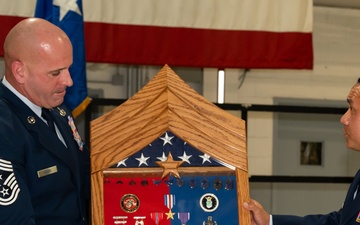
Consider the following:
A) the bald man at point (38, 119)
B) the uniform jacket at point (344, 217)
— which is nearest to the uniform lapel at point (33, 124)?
the bald man at point (38, 119)

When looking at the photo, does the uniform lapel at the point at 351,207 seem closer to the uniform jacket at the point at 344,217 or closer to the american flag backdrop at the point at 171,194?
the uniform jacket at the point at 344,217

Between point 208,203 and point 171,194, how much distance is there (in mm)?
128

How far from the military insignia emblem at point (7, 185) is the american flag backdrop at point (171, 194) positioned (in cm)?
38

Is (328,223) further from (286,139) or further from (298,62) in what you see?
(286,139)

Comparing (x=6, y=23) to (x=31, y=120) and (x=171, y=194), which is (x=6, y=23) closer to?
(x=31, y=120)

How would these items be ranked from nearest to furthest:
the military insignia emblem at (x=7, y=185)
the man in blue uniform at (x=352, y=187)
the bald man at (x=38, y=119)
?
the military insignia emblem at (x=7, y=185), the bald man at (x=38, y=119), the man in blue uniform at (x=352, y=187)

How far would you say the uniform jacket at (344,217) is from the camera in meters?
2.53

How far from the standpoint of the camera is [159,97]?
233 cm

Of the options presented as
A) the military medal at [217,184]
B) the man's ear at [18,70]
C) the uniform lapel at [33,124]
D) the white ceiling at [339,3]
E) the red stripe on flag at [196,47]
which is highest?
the white ceiling at [339,3]

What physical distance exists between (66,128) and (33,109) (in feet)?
0.71

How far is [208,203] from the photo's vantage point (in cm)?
227

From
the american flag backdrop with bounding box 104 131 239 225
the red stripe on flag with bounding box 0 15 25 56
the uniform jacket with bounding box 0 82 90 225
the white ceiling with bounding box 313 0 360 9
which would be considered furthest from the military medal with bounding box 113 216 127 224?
the white ceiling with bounding box 313 0 360 9

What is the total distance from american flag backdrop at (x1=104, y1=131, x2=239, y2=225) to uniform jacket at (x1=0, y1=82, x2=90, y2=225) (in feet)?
0.40

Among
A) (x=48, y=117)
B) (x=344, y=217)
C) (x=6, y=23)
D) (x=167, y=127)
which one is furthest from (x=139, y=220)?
(x=6, y=23)
